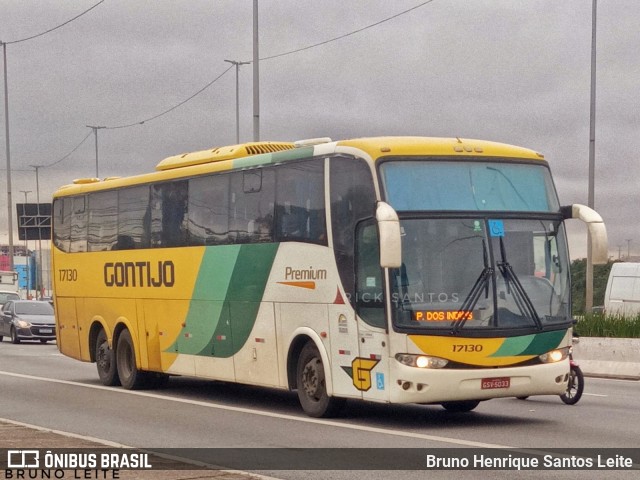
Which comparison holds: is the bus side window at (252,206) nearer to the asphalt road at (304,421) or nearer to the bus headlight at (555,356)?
the asphalt road at (304,421)

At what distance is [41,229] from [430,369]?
6874 centimetres

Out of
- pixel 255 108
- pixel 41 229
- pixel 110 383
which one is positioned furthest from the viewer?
pixel 41 229

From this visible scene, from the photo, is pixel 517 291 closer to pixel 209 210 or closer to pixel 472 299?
pixel 472 299

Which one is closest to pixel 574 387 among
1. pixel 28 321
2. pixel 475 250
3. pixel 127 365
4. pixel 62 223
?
pixel 475 250

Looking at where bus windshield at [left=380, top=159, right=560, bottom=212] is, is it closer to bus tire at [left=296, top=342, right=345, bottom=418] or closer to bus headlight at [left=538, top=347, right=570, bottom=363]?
bus headlight at [left=538, top=347, right=570, bottom=363]

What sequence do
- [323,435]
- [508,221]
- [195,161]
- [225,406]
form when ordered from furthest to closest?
[195,161] → [225,406] → [508,221] → [323,435]

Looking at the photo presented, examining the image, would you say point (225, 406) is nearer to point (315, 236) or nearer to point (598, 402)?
point (315, 236)

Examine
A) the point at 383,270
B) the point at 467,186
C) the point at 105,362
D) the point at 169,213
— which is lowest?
the point at 105,362

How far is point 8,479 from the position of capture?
989 cm

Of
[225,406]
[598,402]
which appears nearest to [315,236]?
[225,406]

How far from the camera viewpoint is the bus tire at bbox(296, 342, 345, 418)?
622 inches

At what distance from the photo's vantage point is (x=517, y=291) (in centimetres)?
1485

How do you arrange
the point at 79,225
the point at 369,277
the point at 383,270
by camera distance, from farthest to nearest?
the point at 79,225 → the point at 369,277 → the point at 383,270

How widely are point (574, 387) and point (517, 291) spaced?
11.9ft
